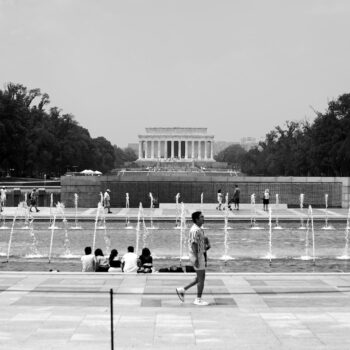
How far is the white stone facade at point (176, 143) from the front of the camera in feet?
499

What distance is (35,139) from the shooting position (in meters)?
75.6

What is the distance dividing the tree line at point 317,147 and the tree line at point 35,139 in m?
22.2

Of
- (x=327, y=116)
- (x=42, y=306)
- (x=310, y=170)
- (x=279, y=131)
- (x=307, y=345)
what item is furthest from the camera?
(x=279, y=131)

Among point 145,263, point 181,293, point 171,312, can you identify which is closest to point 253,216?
point 145,263

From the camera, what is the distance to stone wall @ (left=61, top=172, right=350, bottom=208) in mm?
42125

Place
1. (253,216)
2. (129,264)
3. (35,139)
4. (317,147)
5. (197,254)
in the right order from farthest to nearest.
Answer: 1. (35,139)
2. (317,147)
3. (253,216)
4. (129,264)
5. (197,254)

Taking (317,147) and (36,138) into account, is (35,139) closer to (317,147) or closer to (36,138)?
(36,138)

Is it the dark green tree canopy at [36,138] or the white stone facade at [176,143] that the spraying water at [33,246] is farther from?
the white stone facade at [176,143]

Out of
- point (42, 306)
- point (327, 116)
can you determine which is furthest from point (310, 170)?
point (42, 306)

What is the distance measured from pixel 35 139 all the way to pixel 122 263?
6174cm

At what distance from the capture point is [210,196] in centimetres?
4356

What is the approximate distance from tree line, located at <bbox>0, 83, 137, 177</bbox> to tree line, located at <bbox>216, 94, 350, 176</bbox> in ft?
72.7

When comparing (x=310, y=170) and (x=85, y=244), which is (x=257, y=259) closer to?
(x=85, y=244)

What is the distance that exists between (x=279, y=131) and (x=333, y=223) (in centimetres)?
6123
